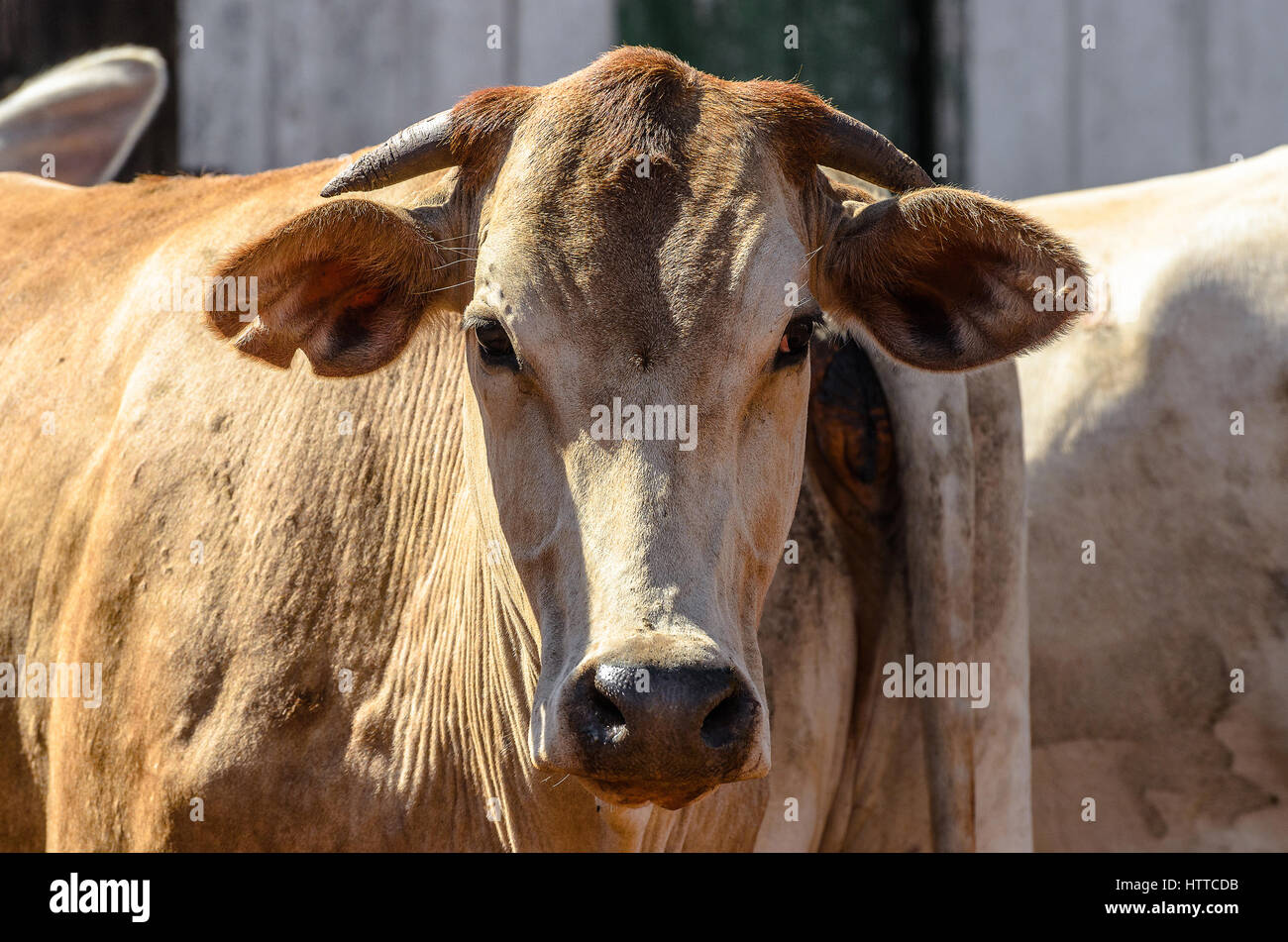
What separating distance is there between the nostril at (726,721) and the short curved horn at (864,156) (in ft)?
4.20

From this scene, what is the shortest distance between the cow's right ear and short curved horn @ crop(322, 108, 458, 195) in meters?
0.08

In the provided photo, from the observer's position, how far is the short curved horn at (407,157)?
3289mm

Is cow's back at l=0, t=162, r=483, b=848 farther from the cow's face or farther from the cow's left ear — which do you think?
the cow's left ear

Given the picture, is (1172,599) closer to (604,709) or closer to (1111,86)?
(604,709)

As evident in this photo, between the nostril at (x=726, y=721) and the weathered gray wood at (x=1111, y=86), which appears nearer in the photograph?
the nostril at (x=726, y=721)

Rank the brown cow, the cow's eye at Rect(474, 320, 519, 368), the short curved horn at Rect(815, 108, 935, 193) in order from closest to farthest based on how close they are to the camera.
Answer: the brown cow
the cow's eye at Rect(474, 320, 519, 368)
the short curved horn at Rect(815, 108, 935, 193)

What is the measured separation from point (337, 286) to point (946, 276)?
4.38ft

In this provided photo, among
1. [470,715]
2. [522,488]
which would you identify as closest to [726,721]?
[522,488]

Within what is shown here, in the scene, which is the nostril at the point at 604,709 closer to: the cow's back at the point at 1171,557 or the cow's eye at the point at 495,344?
the cow's eye at the point at 495,344

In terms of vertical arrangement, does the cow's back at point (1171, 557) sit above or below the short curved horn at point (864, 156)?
below

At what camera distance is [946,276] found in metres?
3.48

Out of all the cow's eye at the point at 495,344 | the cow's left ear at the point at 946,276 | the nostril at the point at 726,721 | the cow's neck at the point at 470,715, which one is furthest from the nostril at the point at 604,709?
the cow's left ear at the point at 946,276

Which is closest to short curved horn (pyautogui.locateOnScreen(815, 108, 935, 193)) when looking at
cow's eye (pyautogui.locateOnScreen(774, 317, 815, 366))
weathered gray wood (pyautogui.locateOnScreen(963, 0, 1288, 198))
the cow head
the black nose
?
the cow head

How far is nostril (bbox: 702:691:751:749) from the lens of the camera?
2.61 meters
